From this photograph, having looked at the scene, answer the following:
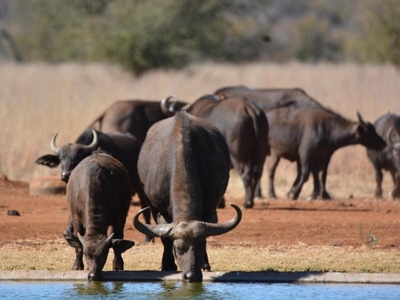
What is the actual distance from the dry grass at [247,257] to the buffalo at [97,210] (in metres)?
0.64

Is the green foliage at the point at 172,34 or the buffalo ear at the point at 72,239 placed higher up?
the green foliage at the point at 172,34

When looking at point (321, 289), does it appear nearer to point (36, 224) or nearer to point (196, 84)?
point (36, 224)

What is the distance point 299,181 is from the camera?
18875 millimetres

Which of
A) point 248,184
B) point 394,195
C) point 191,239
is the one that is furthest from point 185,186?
point 394,195

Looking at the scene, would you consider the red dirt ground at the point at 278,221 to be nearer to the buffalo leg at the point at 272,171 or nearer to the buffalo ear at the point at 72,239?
the buffalo leg at the point at 272,171

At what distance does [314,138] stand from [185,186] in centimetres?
1017

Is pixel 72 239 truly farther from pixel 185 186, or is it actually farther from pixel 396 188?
pixel 396 188

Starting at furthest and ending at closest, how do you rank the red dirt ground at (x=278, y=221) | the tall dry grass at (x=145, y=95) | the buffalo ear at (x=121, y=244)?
the tall dry grass at (x=145, y=95), the red dirt ground at (x=278, y=221), the buffalo ear at (x=121, y=244)

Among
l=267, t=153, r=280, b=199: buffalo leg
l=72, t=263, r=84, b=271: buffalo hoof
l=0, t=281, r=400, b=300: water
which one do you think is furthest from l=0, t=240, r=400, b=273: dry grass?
l=267, t=153, r=280, b=199: buffalo leg

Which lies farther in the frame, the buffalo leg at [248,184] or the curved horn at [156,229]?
the buffalo leg at [248,184]

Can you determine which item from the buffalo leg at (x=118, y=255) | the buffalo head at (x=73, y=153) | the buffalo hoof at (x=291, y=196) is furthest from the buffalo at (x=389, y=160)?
the buffalo leg at (x=118, y=255)

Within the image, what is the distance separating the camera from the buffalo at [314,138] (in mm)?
18891

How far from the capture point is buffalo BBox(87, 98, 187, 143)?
65.4ft

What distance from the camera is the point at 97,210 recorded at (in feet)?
31.3
